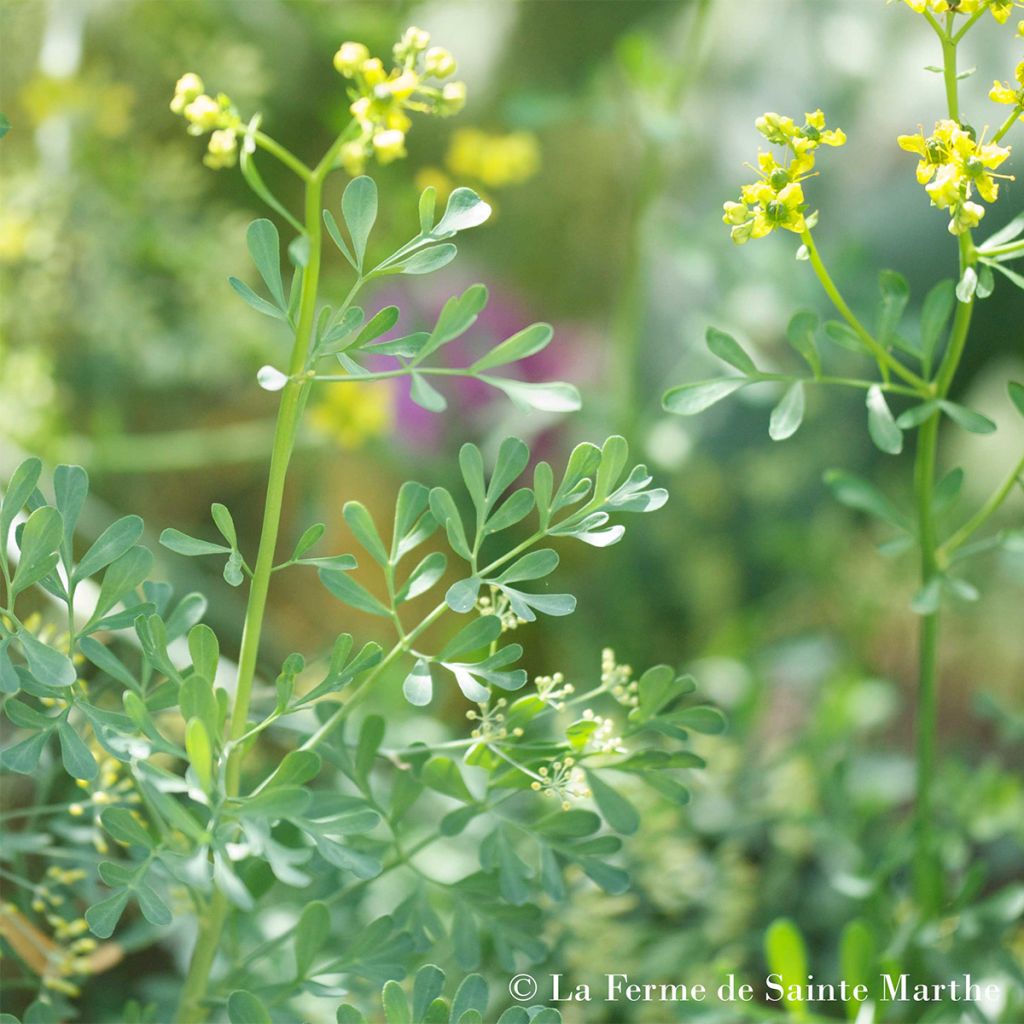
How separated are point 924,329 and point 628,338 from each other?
34cm

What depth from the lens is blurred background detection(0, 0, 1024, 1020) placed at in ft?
2.01

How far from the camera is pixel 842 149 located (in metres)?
0.87

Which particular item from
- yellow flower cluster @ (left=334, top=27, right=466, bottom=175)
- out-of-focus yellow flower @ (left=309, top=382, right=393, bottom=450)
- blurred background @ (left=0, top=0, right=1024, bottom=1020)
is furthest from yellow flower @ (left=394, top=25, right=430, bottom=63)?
out-of-focus yellow flower @ (left=309, top=382, right=393, bottom=450)

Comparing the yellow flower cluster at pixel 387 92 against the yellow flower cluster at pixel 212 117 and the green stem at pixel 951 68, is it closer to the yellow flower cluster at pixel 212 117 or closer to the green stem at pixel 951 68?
the yellow flower cluster at pixel 212 117

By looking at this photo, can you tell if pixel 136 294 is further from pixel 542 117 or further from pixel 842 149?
pixel 842 149

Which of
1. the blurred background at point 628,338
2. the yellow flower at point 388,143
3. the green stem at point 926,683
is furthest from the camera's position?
the blurred background at point 628,338

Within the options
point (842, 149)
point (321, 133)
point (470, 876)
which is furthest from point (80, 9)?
point (470, 876)

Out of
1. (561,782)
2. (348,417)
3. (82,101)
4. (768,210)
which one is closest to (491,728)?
(561,782)

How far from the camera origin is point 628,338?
0.70m

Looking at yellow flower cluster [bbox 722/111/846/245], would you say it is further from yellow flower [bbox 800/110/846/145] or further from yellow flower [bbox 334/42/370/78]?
yellow flower [bbox 334/42/370/78]

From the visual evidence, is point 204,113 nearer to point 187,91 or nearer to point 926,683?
point 187,91

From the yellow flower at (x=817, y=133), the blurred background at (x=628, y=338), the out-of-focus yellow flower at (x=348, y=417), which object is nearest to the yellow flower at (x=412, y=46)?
the yellow flower at (x=817, y=133)
